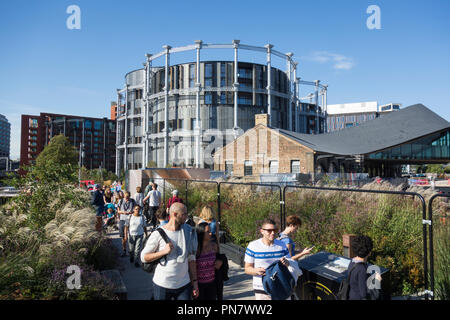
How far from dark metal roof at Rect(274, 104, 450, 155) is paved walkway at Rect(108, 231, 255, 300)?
26326 mm

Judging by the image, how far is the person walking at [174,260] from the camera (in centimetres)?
393

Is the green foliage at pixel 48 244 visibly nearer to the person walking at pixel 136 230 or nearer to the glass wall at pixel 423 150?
the person walking at pixel 136 230

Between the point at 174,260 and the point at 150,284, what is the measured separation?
3.37 meters

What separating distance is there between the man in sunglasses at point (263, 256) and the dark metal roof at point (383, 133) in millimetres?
29086

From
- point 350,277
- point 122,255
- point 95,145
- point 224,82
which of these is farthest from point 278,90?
point 95,145

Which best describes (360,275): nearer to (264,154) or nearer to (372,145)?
(264,154)

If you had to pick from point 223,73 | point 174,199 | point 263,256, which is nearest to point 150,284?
point 174,199

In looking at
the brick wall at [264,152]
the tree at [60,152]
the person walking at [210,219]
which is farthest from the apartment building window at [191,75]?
the person walking at [210,219]

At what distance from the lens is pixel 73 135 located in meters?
126

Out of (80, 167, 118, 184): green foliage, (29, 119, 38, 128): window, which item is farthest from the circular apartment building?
(29, 119, 38, 128): window

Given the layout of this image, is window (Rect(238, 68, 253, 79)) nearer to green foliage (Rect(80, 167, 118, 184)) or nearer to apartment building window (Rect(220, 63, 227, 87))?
apartment building window (Rect(220, 63, 227, 87))

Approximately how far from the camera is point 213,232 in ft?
19.6

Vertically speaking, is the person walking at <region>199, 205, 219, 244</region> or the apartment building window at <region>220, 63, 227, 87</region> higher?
the apartment building window at <region>220, 63, 227, 87</region>

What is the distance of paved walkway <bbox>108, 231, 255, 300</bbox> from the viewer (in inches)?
242
